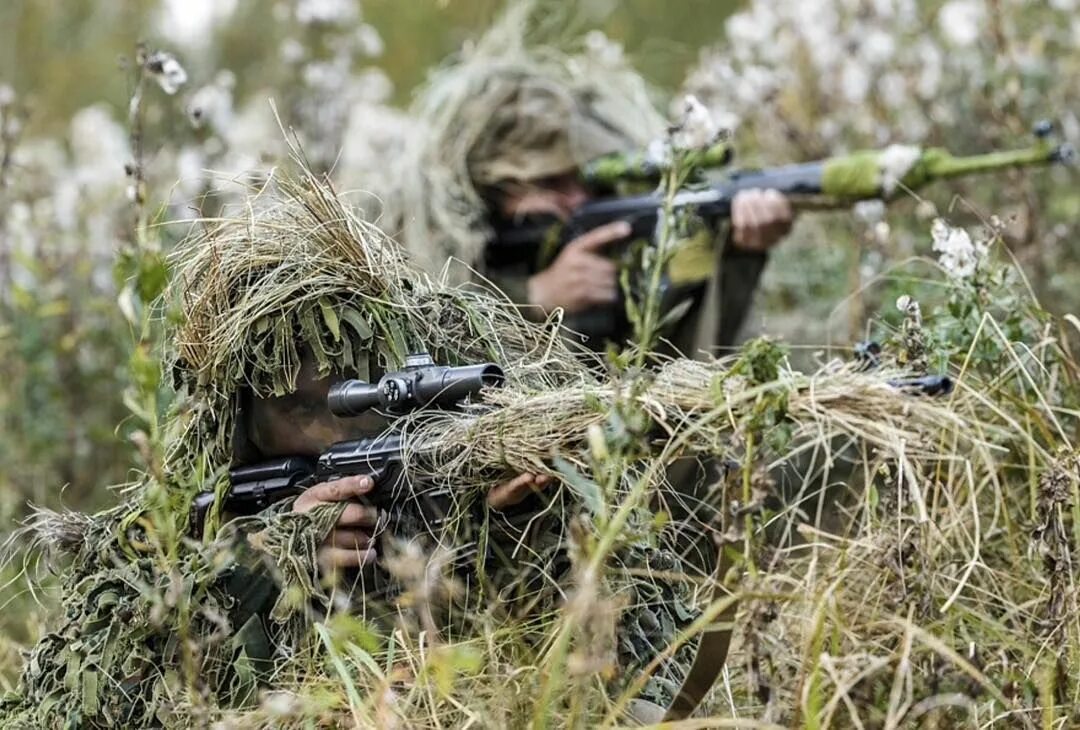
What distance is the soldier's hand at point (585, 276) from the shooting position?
13.4 feet

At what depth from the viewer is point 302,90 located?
6582mm

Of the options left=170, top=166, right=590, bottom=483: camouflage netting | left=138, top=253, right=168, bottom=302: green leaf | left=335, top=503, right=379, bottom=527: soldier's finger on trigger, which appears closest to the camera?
left=138, top=253, right=168, bottom=302: green leaf

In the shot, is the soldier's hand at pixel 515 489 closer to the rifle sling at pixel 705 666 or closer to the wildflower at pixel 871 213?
the rifle sling at pixel 705 666

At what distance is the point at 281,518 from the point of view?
7.94 ft

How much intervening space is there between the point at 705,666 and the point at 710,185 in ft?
5.13

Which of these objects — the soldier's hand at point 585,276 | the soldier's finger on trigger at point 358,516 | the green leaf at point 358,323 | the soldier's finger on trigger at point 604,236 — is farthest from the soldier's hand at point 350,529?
the soldier's finger on trigger at point 604,236

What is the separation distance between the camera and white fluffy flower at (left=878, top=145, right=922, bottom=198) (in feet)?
12.2

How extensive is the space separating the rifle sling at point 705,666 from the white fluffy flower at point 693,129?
4.19ft

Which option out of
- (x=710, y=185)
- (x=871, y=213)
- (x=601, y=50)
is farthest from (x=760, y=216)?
(x=601, y=50)

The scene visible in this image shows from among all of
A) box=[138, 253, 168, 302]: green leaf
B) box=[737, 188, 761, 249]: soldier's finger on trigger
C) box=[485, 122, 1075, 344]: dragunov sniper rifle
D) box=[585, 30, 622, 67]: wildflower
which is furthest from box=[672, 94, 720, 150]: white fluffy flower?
box=[585, 30, 622, 67]: wildflower

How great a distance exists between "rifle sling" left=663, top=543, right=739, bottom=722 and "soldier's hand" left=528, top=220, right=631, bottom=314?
201 cm

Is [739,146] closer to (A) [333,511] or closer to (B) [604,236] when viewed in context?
(B) [604,236]

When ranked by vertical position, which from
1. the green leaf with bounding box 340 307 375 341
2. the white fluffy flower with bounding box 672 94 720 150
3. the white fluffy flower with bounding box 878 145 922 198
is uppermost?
the white fluffy flower with bounding box 672 94 720 150

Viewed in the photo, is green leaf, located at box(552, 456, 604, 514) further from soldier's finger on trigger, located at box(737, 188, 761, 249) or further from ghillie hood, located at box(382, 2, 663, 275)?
ghillie hood, located at box(382, 2, 663, 275)
